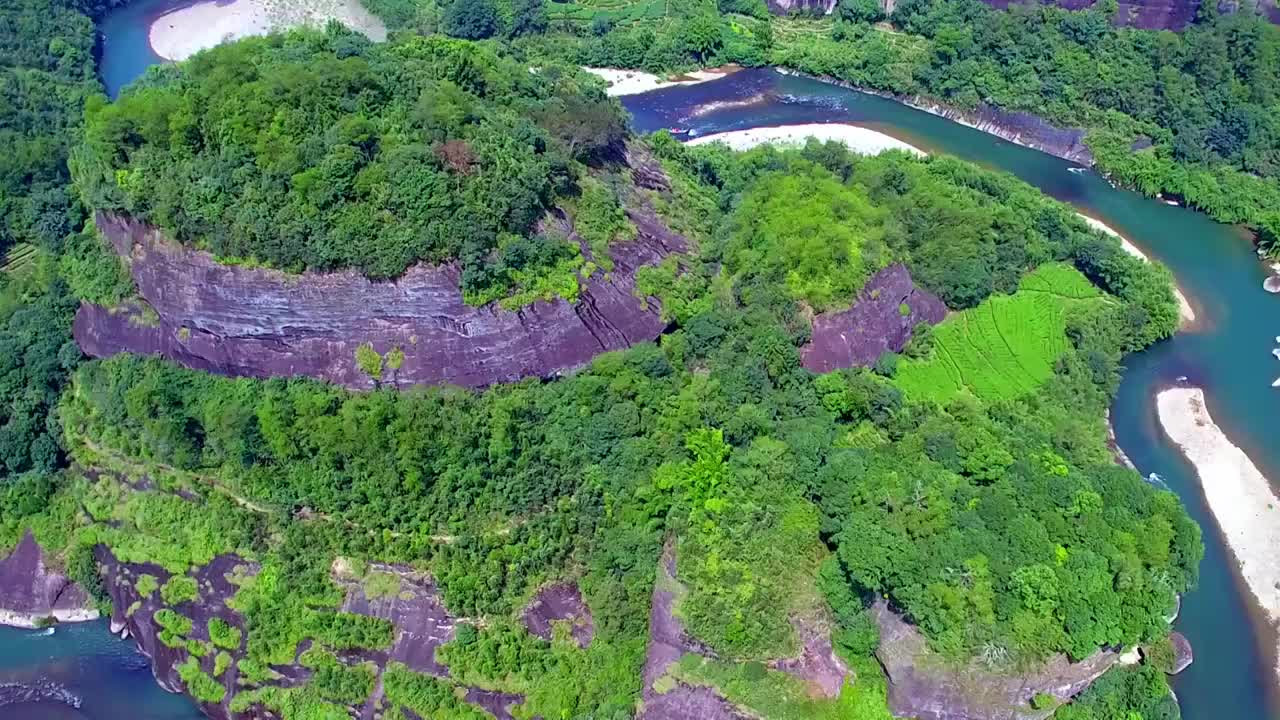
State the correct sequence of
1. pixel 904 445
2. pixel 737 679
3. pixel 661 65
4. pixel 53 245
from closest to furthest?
1. pixel 737 679
2. pixel 904 445
3. pixel 53 245
4. pixel 661 65

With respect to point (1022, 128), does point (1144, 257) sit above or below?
below

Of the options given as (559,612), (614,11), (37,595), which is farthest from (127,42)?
(559,612)

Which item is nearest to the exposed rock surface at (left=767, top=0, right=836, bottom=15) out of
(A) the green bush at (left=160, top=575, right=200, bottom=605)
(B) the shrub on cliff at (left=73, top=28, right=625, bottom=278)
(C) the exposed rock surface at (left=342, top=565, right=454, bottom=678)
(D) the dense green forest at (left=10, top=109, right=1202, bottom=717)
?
(D) the dense green forest at (left=10, top=109, right=1202, bottom=717)

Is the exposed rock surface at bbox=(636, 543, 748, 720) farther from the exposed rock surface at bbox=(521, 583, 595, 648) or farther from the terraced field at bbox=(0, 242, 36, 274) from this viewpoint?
the terraced field at bbox=(0, 242, 36, 274)

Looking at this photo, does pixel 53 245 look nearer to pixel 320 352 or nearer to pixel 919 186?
pixel 320 352

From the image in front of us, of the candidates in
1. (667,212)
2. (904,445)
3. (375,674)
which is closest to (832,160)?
(667,212)

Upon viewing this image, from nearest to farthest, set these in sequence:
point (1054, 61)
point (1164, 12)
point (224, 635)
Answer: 1. point (224, 635)
2. point (1054, 61)
3. point (1164, 12)

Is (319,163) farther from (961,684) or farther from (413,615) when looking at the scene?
(961,684)
